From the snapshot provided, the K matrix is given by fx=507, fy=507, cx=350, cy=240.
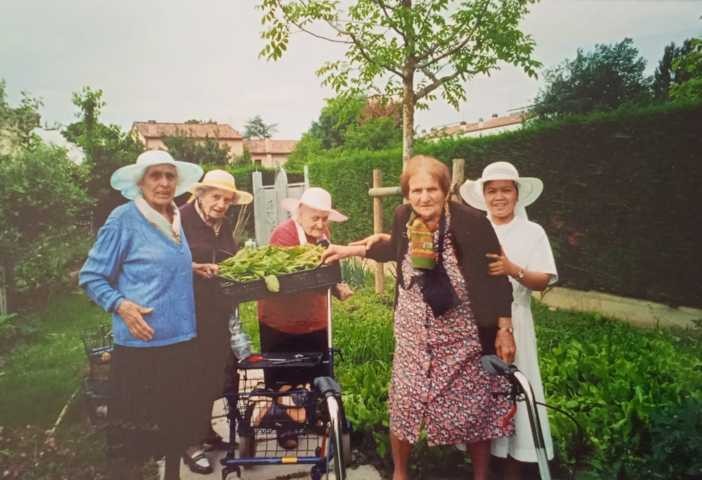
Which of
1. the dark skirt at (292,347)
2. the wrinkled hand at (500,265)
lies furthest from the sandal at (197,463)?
the wrinkled hand at (500,265)

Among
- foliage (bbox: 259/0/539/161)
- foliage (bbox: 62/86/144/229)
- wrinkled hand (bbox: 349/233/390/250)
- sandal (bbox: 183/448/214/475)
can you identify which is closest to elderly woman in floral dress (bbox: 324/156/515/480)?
wrinkled hand (bbox: 349/233/390/250)

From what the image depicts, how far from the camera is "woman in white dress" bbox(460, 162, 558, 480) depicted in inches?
84.0

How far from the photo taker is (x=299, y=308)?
254cm

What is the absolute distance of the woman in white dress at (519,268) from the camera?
2.13 metres

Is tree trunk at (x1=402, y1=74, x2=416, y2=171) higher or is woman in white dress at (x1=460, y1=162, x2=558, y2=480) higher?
tree trunk at (x1=402, y1=74, x2=416, y2=171)

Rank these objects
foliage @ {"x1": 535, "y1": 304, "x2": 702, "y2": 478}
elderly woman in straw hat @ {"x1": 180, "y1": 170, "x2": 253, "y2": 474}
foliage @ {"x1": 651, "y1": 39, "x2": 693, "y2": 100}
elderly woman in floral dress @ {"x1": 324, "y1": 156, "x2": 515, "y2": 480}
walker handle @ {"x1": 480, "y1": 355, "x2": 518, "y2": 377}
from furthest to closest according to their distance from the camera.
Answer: foliage @ {"x1": 651, "y1": 39, "x2": 693, "y2": 100} → elderly woman in straw hat @ {"x1": 180, "y1": 170, "x2": 253, "y2": 474} → elderly woman in floral dress @ {"x1": 324, "y1": 156, "x2": 515, "y2": 480} → foliage @ {"x1": 535, "y1": 304, "x2": 702, "y2": 478} → walker handle @ {"x1": 480, "y1": 355, "x2": 518, "y2": 377}

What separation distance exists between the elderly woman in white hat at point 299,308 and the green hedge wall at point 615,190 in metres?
0.11

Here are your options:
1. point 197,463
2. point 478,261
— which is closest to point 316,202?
point 478,261

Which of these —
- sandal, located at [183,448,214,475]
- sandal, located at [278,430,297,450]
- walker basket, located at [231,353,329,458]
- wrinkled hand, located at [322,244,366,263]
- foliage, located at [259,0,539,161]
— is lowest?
sandal, located at [183,448,214,475]

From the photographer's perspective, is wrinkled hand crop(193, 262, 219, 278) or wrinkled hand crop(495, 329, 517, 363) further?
wrinkled hand crop(193, 262, 219, 278)

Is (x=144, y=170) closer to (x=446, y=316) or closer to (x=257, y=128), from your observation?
(x=257, y=128)

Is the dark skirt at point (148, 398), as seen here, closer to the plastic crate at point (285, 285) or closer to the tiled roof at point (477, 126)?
the plastic crate at point (285, 285)

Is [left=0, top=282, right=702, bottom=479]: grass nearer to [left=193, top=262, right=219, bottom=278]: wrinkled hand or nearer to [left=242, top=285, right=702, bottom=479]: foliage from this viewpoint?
[left=242, top=285, right=702, bottom=479]: foliage

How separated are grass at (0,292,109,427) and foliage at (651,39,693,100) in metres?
2.75
